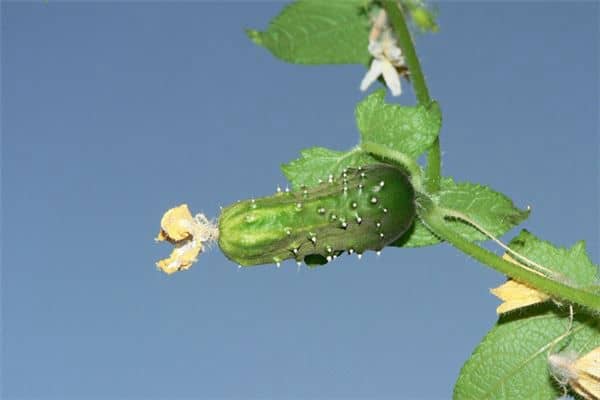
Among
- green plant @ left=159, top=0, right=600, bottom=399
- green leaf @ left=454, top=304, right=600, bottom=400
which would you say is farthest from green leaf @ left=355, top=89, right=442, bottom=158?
green leaf @ left=454, top=304, right=600, bottom=400

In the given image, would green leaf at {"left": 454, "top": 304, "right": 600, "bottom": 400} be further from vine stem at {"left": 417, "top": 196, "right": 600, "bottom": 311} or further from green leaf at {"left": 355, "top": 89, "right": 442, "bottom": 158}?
green leaf at {"left": 355, "top": 89, "right": 442, "bottom": 158}

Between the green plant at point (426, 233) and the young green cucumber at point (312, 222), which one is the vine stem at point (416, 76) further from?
the young green cucumber at point (312, 222)

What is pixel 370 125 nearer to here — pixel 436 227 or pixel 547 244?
pixel 436 227

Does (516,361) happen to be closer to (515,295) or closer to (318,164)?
(515,295)

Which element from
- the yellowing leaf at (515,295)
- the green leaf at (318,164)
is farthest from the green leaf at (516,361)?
the green leaf at (318,164)

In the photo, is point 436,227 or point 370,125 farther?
point 370,125

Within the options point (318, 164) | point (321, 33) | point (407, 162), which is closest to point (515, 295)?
point (407, 162)

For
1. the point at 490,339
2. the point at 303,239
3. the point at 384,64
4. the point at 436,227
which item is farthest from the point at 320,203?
the point at 384,64
